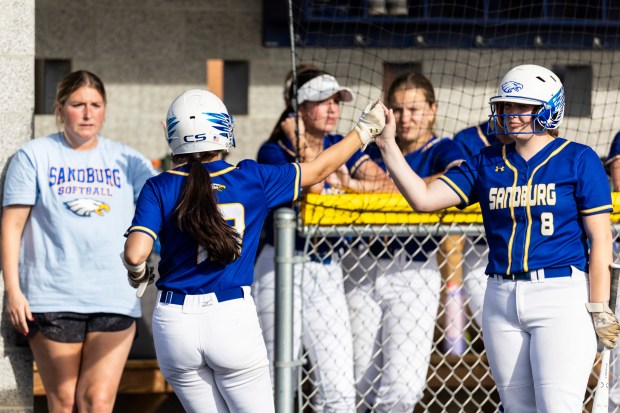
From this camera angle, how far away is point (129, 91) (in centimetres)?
770

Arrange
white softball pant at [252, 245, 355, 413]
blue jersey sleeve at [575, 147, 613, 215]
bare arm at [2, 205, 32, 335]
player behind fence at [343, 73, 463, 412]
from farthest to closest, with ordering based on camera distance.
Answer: player behind fence at [343, 73, 463, 412]
white softball pant at [252, 245, 355, 413]
bare arm at [2, 205, 32, 335]
blue jersey sleeve at [575, 147, 613, 215]

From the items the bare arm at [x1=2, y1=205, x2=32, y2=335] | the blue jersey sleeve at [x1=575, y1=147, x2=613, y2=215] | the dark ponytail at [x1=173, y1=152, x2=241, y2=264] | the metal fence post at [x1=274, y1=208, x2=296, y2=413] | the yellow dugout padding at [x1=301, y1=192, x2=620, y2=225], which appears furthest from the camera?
the bare arm at [x1=2, y1=205, x2=32, y2=335]

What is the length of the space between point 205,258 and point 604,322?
1.43 metres

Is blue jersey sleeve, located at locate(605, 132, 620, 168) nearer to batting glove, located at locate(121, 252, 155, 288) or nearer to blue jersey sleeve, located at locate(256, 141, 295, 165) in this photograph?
blue jersey sleeve, located at locate(256, 141, 295, 165)

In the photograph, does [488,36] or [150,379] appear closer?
[150,379]

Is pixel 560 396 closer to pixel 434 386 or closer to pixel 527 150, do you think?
pixel 527 150

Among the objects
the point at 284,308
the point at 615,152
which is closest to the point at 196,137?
the point at 284,308

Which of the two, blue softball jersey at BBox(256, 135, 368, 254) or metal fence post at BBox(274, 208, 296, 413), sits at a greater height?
blue softball jersey at BBox(256, 135, 368, 254)

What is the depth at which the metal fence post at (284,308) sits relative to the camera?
13.7ft

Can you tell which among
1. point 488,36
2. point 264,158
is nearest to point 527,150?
point 264,158

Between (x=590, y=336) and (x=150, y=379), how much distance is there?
7.95ft

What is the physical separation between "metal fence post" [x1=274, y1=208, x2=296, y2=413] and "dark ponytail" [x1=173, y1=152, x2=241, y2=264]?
512mm

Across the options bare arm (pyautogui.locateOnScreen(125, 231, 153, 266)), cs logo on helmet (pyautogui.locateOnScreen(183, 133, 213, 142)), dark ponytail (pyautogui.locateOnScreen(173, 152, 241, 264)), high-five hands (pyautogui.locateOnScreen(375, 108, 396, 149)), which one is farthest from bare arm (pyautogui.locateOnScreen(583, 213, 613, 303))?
bare arm (pyautogui.locateOnScreen(125, 231, 153, 266))

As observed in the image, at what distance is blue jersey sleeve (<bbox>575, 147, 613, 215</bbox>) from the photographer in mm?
3814
